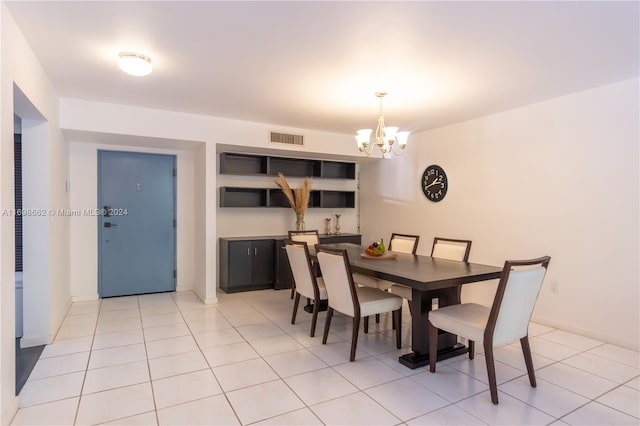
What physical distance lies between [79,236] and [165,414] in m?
3.37

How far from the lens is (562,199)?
11.9ft

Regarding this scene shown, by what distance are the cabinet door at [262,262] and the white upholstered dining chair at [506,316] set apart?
3.11 m

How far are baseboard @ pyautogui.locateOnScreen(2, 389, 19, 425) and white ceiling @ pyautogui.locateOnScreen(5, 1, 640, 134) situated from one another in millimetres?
2238

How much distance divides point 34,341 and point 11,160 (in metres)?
1.81

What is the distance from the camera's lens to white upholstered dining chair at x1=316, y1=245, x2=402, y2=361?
2891mm

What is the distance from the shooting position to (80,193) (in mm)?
4539

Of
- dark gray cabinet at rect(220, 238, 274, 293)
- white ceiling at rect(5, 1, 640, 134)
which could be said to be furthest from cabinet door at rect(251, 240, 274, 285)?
white ceiling at rect(5, 1, 640, 134)

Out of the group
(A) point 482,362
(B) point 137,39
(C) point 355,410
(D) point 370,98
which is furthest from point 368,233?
(B) point 137,39

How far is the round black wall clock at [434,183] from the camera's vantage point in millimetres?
4859

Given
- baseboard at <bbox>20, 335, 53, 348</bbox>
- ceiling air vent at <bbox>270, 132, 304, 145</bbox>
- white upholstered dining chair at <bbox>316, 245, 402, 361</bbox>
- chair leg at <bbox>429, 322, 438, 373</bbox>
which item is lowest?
baseboard at <bbox>20, 335, 53, 348</bbox>

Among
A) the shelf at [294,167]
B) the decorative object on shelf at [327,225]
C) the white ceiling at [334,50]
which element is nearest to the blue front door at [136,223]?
the white ceiling at [334,50]

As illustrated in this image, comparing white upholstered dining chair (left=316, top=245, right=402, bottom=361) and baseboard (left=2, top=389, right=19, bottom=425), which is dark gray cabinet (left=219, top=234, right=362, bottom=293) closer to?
white upholstered dining chair (left=316, top=245, right=402, bottom=361)

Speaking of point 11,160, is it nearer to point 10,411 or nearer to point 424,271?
point 10,411


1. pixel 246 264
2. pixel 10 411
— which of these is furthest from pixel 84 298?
pixel 10 411
